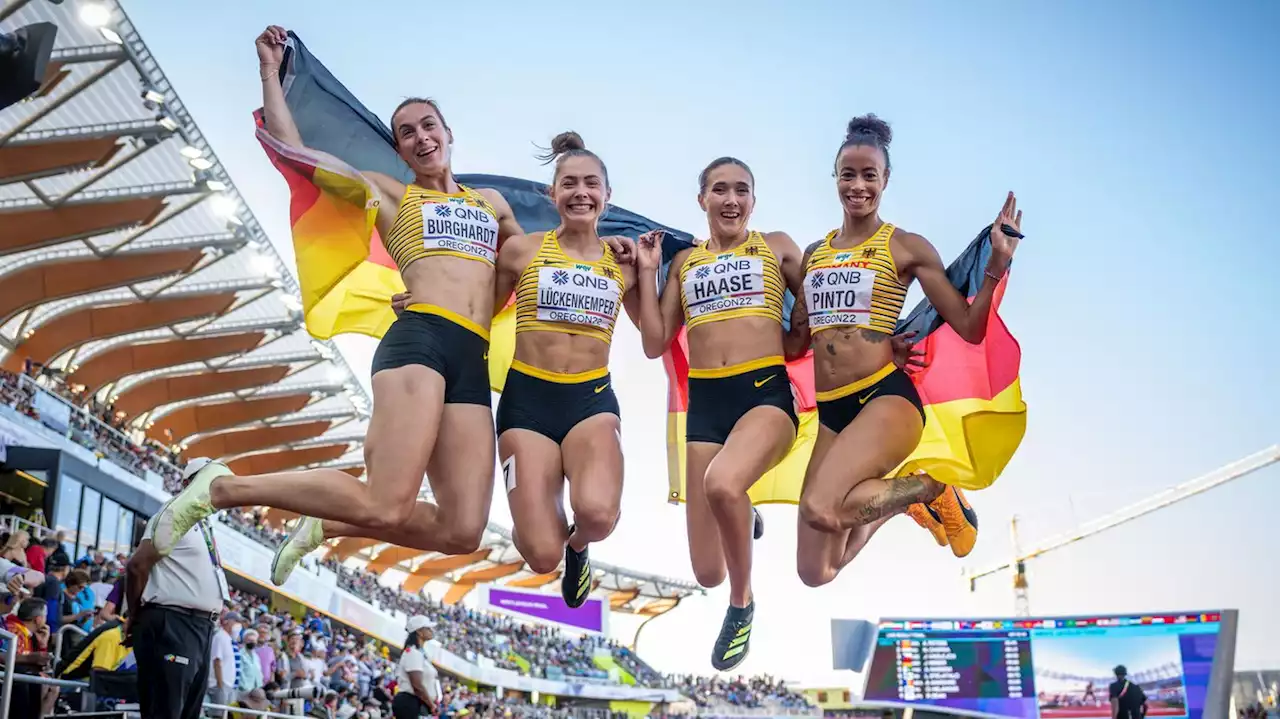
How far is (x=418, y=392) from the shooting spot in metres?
6.41

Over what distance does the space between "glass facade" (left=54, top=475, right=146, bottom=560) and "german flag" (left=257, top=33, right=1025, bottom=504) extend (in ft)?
56.7

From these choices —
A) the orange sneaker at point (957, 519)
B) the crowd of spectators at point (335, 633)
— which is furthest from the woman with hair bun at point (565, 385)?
the crowd of spectators at point (335, 633)

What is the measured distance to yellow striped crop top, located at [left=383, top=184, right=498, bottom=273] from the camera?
696 centimetres

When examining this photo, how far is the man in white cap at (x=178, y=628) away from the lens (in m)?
7.49

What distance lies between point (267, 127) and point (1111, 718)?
19943mm

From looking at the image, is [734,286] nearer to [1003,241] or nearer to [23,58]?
[1003,241]

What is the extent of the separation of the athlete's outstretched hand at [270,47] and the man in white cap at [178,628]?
2524 millimetres

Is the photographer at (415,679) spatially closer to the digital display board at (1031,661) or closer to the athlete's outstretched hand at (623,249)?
the athlete's outstretched hand at (623,249)

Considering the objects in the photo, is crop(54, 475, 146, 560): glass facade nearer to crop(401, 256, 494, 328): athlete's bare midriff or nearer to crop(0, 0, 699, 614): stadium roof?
crop(0, 0, 699, 614): stadium roof

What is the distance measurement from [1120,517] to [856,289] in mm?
89430

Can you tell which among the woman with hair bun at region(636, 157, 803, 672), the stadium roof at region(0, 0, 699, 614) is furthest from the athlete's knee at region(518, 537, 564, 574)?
the stadium roof at region(0, 0, 699, 614)

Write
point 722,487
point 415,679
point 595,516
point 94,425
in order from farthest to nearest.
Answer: point 94,425 → point 415,679 → point 595,516 → point 722,487

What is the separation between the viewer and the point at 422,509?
21.3 ft

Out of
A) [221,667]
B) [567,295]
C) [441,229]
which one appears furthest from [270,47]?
[221,667]
